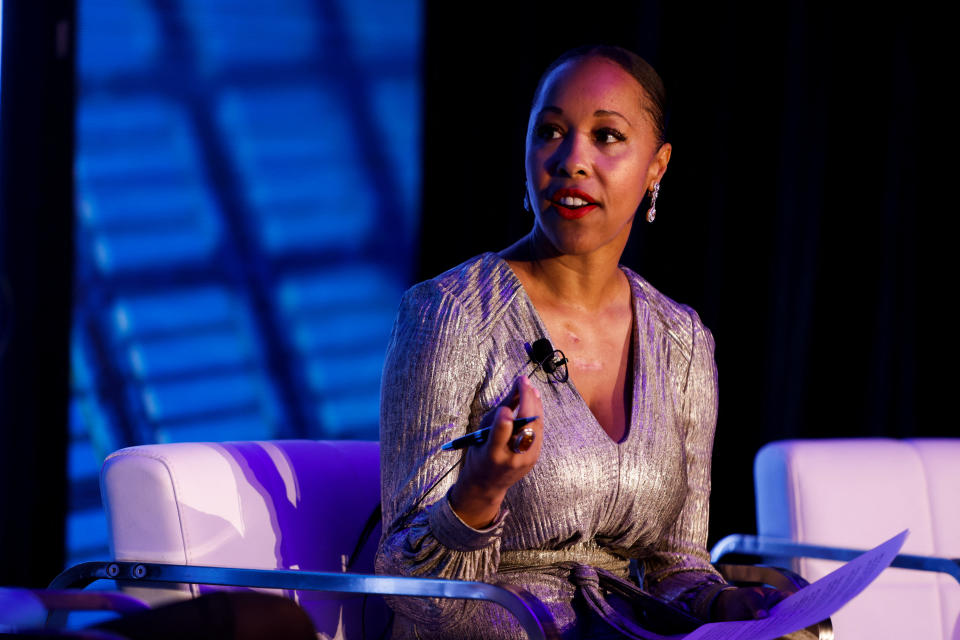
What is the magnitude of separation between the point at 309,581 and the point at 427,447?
23cm

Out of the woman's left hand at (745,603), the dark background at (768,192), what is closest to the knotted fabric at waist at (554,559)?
the woman's left hand at (745,603)

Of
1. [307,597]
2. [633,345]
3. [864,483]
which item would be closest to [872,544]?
[864,483]

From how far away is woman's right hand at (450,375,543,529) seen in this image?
3.81ft

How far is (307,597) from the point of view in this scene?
1633 mm

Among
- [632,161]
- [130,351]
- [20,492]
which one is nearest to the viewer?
[632,161]

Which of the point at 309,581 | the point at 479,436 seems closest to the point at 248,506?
the point at 309,581

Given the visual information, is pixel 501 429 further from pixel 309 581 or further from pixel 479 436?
pixel 309 581

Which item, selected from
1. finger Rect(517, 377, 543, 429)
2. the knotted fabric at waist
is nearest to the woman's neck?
the knotted fabric at waist

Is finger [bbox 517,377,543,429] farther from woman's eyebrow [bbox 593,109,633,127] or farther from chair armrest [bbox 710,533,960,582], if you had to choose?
chair armrest [bbox 710,533,960,582]

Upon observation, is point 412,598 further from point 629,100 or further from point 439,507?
point 629,100

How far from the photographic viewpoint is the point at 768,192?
3473mm

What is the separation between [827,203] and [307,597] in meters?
2.58

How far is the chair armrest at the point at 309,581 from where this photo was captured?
4.15ft

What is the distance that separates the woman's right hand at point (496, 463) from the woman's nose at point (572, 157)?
1.44 feet
